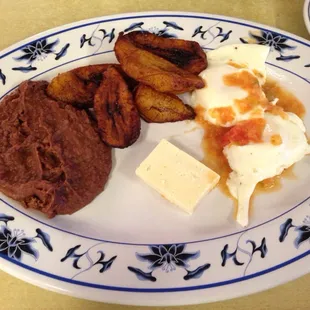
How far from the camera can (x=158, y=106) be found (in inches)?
72.5

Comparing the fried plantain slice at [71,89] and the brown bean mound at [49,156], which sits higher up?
the fried plantain slice at [71,89]

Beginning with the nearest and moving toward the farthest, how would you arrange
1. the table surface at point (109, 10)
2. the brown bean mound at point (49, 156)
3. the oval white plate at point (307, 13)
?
the brown bean mound at point (49, 156)
the oval white plate at point (307, 13)
the table surface at point (109, 10)

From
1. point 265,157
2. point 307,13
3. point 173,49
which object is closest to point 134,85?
point 173,49

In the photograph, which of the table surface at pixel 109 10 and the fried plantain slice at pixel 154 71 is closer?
the fried plantain slice at pixel 154 71

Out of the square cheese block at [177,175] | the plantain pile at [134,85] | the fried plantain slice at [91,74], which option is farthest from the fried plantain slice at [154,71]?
the square cheese block at [177,175]

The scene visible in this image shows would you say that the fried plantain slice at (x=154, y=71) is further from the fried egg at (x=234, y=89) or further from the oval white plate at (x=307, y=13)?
the oval white plate at (x=307, y=13)

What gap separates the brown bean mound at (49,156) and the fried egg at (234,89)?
0.53 metres

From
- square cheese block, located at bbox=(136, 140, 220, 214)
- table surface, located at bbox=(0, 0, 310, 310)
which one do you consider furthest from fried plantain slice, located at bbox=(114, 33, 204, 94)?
table surface, located at bbox=(0, 0, 310, 310)

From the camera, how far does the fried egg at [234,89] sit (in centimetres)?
186

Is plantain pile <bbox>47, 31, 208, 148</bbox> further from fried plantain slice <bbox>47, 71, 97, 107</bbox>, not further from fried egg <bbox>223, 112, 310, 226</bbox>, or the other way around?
fried egg <bbox>223, 112, 310, 226</bbox>

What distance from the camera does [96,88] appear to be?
185cm

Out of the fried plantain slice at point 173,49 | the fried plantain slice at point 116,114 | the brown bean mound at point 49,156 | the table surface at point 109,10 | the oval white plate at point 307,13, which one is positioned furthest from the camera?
the table surface at point 109,10

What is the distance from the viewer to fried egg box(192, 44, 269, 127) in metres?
1.86

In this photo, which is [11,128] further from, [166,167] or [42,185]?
[166,167]
